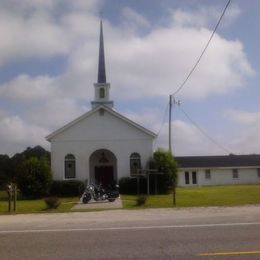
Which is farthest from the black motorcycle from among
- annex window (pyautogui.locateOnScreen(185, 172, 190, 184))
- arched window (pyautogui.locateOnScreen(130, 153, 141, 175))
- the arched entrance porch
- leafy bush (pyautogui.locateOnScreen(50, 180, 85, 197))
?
annex window (pyautogui.locateOnScreen(185, 172, 190, 184))

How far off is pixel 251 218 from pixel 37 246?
745 centimetres

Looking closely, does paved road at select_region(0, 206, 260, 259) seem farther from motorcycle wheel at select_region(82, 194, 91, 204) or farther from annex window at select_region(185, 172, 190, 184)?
annex window at select_region(185, 172, 190, 184)

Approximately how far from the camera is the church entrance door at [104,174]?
39.7 m

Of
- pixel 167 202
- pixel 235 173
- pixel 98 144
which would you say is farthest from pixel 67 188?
pixel 235 173

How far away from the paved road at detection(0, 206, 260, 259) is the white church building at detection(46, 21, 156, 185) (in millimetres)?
22137

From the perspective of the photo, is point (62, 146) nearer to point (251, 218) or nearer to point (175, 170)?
point (175, 170)

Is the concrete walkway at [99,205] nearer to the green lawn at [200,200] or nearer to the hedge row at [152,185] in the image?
the green lawn at [200,200]

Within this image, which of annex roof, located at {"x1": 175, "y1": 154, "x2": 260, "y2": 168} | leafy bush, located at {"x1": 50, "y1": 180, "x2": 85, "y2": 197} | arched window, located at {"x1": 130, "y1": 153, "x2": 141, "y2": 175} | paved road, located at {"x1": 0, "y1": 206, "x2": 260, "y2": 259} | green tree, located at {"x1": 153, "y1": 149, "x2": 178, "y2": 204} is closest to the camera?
paved road, located at {"x1": 0, "y1": 206, "x2": 260, "y2": 259}

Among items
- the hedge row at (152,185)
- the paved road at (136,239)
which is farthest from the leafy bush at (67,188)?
the paved road at (136,239)

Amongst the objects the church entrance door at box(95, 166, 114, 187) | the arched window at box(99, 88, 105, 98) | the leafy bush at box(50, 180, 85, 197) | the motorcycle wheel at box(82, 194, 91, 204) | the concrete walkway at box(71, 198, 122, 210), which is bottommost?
the concrete walkway at box(71, 198, 122, 210)

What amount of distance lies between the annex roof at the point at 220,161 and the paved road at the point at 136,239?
1792 inches

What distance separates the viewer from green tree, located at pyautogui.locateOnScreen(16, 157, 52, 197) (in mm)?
34625

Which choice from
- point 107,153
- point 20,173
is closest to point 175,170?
point 107,153

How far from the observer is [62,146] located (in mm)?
37750
